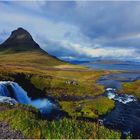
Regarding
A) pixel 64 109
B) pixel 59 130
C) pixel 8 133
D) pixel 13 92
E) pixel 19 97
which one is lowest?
pixel 64 109

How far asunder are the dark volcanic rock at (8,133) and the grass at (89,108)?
19.3 metres

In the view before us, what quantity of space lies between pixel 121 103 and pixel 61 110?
1797cm

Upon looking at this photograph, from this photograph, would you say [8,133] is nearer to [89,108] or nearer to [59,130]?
[59,130]

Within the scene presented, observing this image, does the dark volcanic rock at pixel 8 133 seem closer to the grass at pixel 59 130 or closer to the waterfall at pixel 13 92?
the grass at pixel 59 130

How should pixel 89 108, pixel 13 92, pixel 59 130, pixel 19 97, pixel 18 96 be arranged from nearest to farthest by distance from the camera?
pixel 59 130, pixel 89 108, pixel 13 92, pixel 19 97, pixel 18 96

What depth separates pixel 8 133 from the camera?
3400cm

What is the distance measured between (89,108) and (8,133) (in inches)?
1103

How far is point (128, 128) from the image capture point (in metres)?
48.3

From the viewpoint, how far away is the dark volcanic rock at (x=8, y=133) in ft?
108

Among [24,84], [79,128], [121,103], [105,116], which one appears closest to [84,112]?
[105,116]

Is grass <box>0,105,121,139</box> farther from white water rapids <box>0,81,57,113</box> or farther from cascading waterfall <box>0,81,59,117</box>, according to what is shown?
white water rapids <box>0,81,57,113</box>

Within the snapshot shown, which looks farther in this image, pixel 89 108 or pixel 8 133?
pixel 89 108

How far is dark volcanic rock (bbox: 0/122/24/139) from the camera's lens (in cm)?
3297

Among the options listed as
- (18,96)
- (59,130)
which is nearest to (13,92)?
(18,96)
